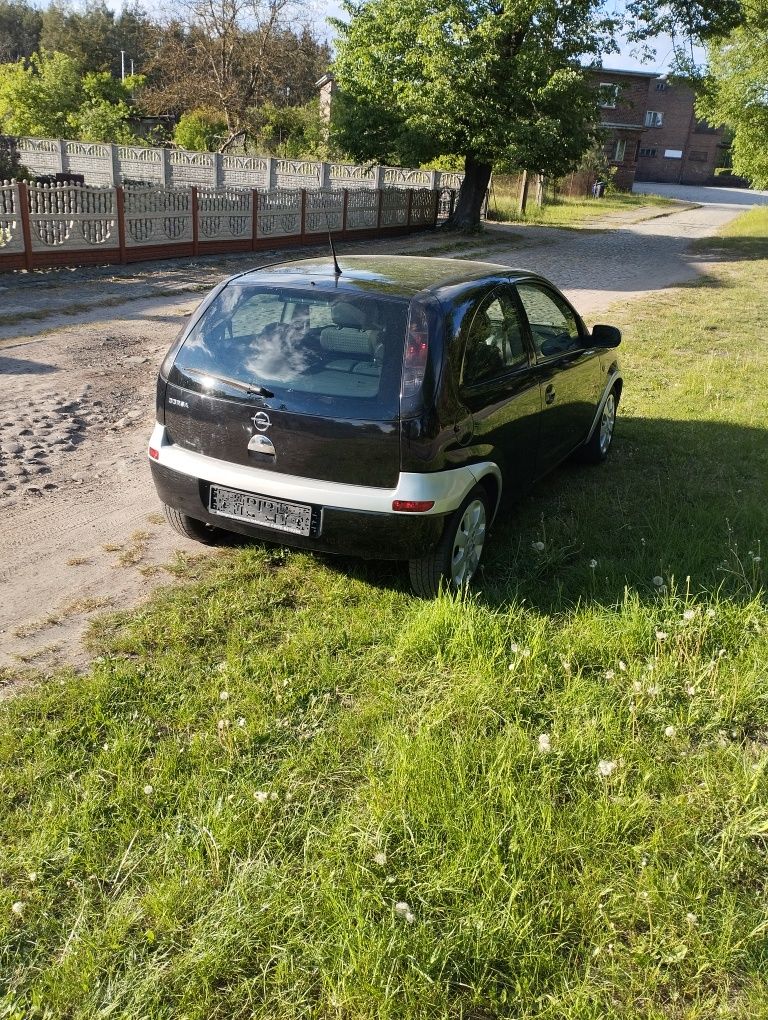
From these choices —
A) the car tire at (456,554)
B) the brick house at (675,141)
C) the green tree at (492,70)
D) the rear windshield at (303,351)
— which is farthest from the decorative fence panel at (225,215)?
the brick house at (675,141)

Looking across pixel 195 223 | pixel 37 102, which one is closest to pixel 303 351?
pixel 195 223

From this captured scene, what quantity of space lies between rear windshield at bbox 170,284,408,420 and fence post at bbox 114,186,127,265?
13.1m

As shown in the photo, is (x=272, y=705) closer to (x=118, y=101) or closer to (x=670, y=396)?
(x=670, y=396)

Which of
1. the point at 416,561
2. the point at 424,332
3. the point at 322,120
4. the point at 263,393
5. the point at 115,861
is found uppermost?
the point at 322,120

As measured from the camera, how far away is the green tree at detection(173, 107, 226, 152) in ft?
141

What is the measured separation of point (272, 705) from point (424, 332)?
1.79m

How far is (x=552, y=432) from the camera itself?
5457 mm

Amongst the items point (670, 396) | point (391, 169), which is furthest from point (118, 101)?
point (670, 396)

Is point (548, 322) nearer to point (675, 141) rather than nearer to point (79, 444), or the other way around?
point (79, 444)

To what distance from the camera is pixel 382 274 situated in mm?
4566

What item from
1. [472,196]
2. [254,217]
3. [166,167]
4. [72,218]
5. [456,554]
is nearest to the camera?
[456,554]

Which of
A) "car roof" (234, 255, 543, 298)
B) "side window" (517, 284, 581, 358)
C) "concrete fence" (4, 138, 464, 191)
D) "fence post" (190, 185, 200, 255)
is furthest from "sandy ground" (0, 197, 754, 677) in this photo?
"concrete fence" (4, 138, 464, 191)

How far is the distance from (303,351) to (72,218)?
13.0 m

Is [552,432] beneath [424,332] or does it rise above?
beneath
